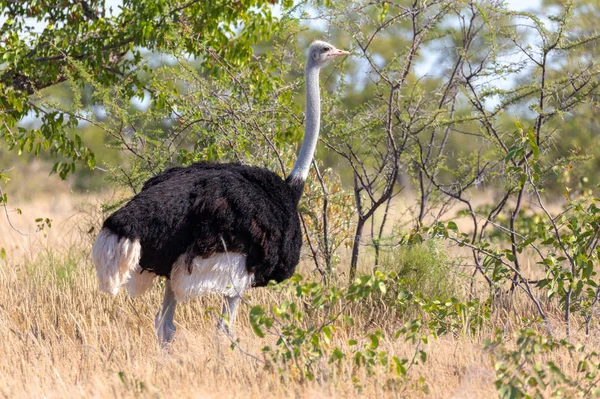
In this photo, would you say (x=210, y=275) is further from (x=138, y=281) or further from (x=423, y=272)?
(x=423, y=272)

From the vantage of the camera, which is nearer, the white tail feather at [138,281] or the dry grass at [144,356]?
the dry grass at [144,356]

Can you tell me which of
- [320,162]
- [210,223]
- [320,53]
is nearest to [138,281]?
[210,223]

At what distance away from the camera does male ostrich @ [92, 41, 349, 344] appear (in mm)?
4586

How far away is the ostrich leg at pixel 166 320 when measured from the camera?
5055 mm

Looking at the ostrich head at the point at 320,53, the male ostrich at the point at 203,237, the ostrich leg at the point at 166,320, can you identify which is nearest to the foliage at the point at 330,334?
the male ostrich at the point at 203,237

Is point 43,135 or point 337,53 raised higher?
point 337,53

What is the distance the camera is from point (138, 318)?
5.80 meters

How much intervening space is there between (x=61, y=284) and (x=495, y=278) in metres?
3.02

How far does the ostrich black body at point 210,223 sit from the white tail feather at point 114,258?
43 mm

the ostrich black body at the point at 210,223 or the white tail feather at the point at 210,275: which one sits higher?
the ostrich black body at the point at 210,223

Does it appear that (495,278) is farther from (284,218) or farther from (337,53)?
(337,53)

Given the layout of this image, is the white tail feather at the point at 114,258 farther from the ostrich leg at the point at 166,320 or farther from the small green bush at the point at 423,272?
Answer: the small green bush at the point at 423,272

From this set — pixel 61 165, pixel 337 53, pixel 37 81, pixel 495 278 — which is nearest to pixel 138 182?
pixel 61 165

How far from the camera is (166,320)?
203 inches
